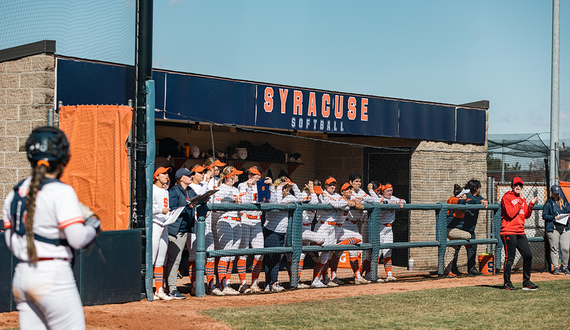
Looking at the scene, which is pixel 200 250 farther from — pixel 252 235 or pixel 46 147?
pixel 46 147

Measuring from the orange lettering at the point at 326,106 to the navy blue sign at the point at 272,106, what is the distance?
11 mm

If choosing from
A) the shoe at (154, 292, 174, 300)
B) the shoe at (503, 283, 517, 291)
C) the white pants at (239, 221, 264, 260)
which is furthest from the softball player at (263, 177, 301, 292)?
the shoe at (503, 283, 517, 291)

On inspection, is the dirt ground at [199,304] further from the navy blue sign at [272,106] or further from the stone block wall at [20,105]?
the stone block wall at [20,105]

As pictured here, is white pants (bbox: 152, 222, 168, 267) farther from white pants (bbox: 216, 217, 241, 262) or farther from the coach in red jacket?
the coach in red jacket

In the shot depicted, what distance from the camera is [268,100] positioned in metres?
10.8

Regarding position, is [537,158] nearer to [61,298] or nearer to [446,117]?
[446,117]

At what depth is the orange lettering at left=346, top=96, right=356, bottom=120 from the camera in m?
12.0

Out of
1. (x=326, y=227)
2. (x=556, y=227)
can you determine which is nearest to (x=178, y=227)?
(x=326, y=227)

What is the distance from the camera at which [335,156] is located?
13.9 m

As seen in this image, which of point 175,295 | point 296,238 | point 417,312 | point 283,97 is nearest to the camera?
point 417,312

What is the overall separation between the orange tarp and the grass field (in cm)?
172

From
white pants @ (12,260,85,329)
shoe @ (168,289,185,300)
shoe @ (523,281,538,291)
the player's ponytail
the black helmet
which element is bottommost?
shoe @ (523,281,538,291)

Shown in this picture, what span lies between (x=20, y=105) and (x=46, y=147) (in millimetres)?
5901

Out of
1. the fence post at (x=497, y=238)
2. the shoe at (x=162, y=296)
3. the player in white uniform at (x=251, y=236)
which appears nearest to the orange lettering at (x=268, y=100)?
the player in white uniform at (x=251, y=236)
